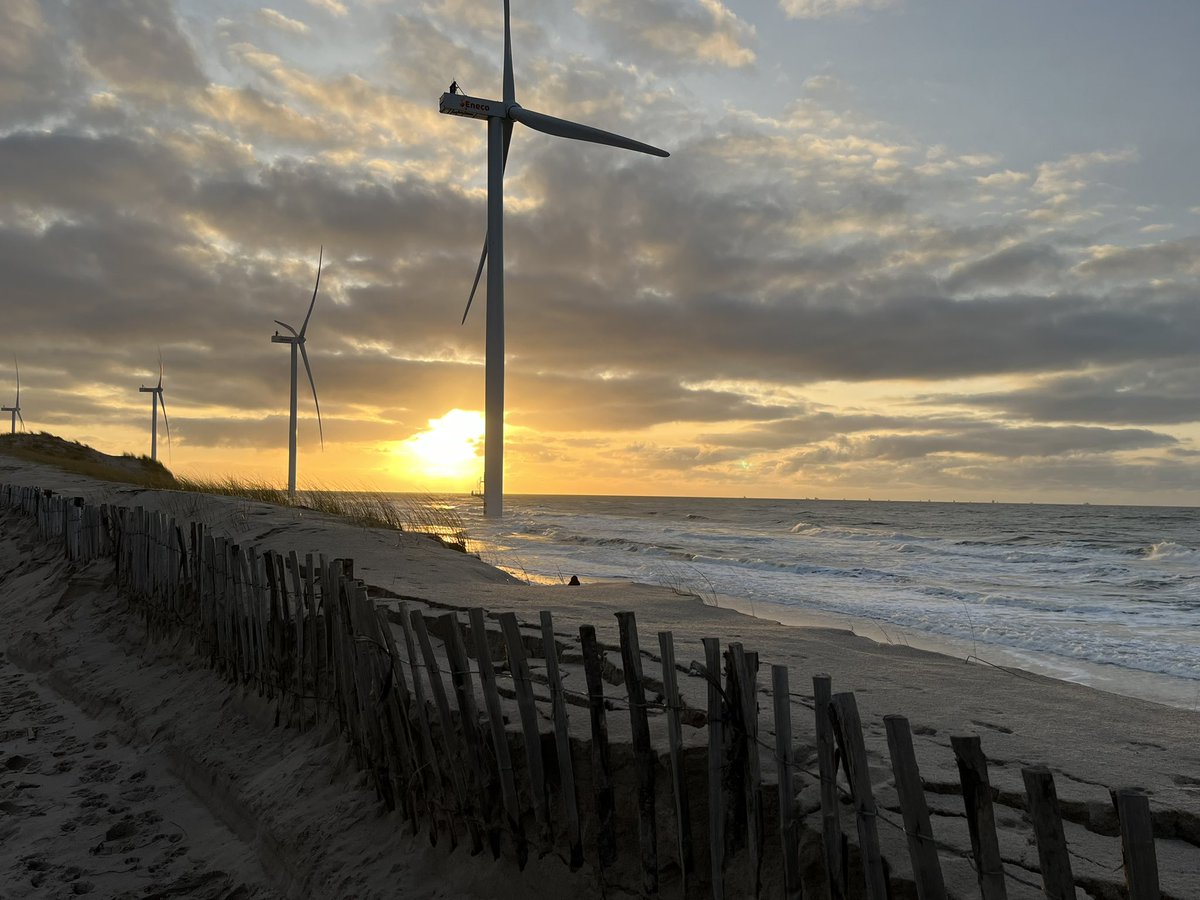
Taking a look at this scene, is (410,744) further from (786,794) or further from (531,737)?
(786,794)

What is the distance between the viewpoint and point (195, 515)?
1045 cm

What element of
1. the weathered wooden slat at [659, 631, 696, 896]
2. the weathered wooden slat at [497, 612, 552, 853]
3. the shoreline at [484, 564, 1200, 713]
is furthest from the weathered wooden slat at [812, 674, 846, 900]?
the shoreline at [484, 564, 1200, 713]

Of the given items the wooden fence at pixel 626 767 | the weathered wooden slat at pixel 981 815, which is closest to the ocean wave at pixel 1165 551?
the wooden fence at pixel 626 767

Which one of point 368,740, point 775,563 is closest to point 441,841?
point 368,740

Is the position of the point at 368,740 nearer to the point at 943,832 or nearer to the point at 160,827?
the point at 160,827

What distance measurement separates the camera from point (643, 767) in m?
2.67

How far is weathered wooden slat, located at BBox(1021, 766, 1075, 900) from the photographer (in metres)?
1.75

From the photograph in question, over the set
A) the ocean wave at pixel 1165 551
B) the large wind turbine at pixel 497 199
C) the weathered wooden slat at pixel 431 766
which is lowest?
the ocean wave at pixel 1165 551

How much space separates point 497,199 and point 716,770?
61.7 feet

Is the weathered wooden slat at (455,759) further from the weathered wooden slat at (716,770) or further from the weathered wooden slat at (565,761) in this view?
the weathered wooden slat at (716,770)

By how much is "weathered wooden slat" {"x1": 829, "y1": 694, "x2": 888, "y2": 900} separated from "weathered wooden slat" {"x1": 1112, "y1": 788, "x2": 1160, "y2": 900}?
0.53 meters

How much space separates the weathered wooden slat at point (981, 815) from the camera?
6.19 feet

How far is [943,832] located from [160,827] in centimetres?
343

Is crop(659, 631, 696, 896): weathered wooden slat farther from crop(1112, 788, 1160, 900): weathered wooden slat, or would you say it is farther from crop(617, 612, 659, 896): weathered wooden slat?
crop(1112, 788, 1160, 900): weathered wooden slat
